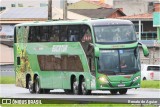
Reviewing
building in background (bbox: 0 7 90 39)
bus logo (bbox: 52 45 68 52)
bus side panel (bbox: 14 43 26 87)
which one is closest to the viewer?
bus logo (bbox: 52 45 68 52)

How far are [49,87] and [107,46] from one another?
16.7 feet

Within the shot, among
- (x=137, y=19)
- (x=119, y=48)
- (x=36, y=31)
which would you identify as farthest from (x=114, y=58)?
(x=137, y=19)

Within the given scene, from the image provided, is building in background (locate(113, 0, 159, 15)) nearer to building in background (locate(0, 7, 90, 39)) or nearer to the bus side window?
building in background (locate(0, 7, 90, 39))

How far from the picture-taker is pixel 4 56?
80188 millimetres

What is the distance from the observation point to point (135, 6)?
10644 cm

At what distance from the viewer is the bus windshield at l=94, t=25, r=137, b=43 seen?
33.2 meters

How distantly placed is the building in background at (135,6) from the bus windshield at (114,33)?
68.3 metres

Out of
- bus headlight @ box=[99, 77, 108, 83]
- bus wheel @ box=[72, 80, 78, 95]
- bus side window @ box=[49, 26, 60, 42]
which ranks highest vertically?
bus side window @ box=[49, 26, 60, 42]

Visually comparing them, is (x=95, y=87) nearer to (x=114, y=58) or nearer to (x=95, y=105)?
(x=114, y=58)

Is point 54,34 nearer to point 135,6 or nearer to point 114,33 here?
point 114,33

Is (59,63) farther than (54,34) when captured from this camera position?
Yes

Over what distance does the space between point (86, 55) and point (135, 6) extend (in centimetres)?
7312

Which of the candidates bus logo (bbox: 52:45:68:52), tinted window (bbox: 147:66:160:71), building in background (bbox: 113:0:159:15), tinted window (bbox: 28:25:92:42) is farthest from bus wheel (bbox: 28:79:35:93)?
building in background (bbox: 113:0:159:15)

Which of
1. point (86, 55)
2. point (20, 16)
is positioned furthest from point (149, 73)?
point (20, 16)
